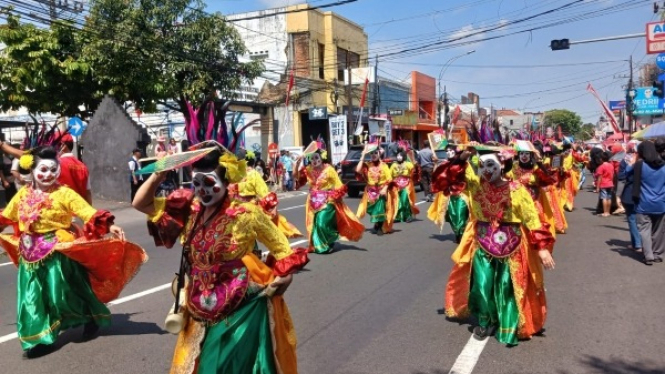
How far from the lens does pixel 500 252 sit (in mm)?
5238

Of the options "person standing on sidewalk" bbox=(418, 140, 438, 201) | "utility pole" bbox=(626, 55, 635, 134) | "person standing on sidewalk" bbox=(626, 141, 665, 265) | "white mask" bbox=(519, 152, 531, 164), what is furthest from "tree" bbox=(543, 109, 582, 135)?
"white mask" bbox=(519, 152, 531, 164)

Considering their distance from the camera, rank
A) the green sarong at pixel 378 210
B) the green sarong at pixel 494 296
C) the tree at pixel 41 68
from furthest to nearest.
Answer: the tree at pixel 41 68
the green sarong at pixel 378 210
the green sarong at pixel 494 296

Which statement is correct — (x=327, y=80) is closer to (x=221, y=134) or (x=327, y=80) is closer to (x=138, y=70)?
(x=138, y=70)

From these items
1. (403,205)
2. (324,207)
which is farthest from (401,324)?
(403,205)

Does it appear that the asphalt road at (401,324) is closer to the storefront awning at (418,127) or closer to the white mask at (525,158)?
the white mask at (525,158)

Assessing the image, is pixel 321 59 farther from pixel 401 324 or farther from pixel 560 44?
pixel 401 324

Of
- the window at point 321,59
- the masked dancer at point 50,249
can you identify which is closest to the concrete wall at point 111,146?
the masked dancer at point 50,249

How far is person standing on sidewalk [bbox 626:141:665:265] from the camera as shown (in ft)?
27.8

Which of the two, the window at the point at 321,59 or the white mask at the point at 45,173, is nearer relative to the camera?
the white mask at the point at 45,173

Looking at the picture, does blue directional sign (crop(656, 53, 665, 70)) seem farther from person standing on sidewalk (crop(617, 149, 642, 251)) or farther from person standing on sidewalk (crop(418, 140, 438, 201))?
person standing on sidewalk (crop(617, 149, 642, 251))

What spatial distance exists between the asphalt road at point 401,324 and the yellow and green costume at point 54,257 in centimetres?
26

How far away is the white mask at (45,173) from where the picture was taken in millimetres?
Answer: 5020

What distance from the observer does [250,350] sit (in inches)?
132

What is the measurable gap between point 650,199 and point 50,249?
7.43 m
